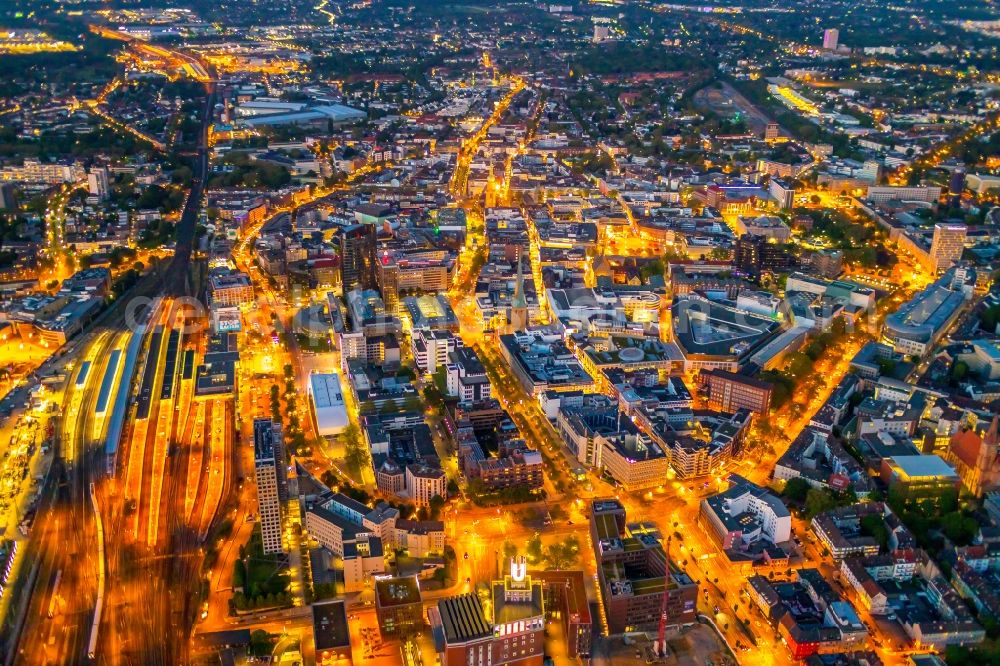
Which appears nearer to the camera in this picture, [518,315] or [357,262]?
[518,315]

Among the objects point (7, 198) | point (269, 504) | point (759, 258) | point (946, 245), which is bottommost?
point (759, 258)

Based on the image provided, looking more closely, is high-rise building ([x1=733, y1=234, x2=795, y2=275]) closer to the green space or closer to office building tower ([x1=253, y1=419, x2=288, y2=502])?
office building tower ([x1=253, y1=419, x2=288, y2=502])

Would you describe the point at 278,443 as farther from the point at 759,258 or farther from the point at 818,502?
the point at 759,258

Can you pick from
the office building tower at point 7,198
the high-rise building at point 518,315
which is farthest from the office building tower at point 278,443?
the office building tower at point 7,198

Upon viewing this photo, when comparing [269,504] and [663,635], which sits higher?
[269,504]

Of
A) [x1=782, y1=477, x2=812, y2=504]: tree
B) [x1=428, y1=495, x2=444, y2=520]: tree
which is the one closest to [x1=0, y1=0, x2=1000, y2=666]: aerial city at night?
[x1=428, y1=495, x2=444, y2=520]: tree

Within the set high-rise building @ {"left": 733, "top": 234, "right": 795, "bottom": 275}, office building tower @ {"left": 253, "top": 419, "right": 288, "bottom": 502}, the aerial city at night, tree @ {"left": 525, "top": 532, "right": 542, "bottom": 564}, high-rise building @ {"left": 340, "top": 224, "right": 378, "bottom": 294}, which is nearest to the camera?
the aerial city at night

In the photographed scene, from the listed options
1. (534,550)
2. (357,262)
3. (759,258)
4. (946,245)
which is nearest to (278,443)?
(534,550)

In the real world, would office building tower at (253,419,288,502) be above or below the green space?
above
